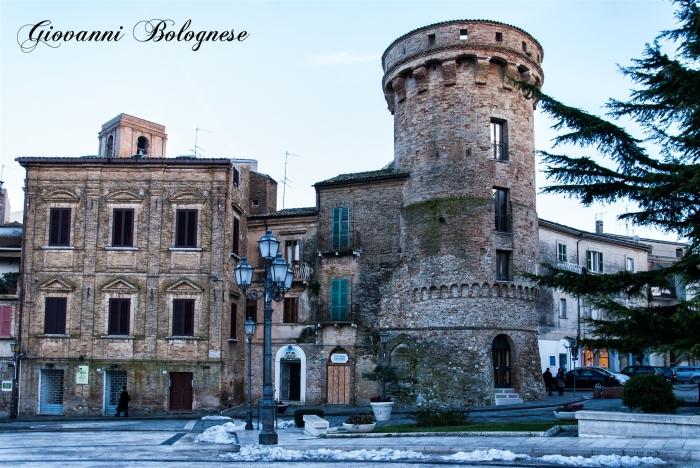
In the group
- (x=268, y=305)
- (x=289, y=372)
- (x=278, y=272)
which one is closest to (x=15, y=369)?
(x=289, y=372)

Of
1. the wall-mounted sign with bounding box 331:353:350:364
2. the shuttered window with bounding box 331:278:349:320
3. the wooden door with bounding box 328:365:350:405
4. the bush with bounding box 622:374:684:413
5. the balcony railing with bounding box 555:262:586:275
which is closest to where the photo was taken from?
the bush with bounding box 622:374:684:413

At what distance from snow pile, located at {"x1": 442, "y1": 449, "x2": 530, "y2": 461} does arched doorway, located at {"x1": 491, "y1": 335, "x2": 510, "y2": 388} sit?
1793 centimetres

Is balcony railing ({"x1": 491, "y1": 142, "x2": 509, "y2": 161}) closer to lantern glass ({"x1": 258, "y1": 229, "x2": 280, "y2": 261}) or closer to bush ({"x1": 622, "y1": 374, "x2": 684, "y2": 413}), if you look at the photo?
bush ({"x1": 622, "y1": 374, "x2": 684, "y2": 413})

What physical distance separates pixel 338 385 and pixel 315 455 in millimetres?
18433

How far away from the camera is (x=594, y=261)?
4850 cm

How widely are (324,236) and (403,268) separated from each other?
421cm

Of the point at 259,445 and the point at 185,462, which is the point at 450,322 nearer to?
the point at 259,445

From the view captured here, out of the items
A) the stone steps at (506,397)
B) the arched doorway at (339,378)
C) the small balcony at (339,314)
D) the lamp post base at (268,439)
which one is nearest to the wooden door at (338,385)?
the arched doorway at (339,378)

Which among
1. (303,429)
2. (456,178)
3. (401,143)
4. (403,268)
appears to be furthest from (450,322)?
(303,429)

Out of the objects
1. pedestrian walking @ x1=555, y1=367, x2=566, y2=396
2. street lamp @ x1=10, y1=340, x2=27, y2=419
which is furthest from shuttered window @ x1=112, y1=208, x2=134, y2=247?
pedestrian walking @ x1=555, y1=367, x2=566, y2=396

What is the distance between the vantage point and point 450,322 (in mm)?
33750

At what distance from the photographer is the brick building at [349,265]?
111ft

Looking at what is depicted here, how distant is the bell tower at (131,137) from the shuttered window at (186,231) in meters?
9.63

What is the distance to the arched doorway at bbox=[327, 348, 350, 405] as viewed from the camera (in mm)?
35719
